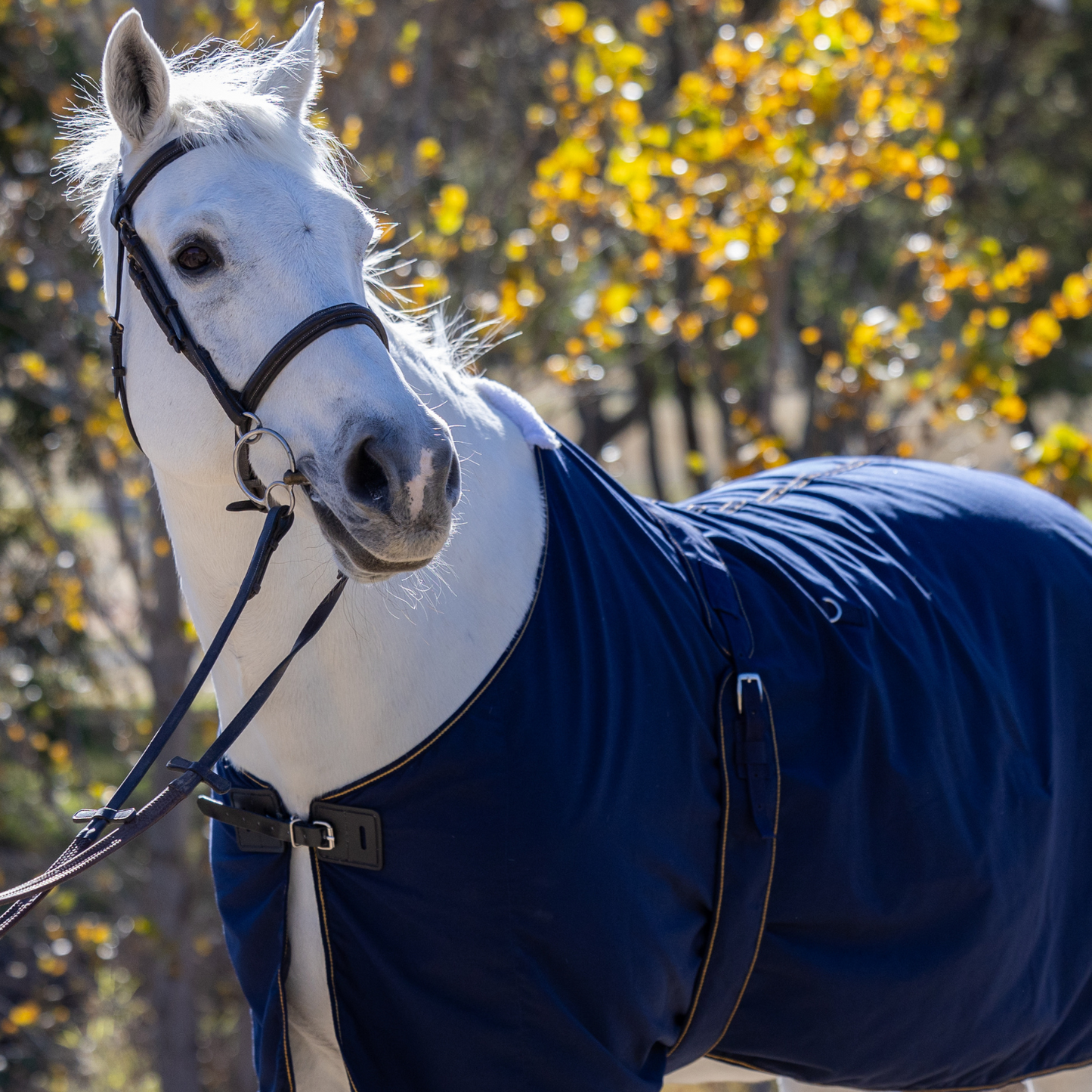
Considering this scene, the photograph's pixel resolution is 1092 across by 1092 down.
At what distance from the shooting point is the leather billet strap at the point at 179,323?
1.48 metres

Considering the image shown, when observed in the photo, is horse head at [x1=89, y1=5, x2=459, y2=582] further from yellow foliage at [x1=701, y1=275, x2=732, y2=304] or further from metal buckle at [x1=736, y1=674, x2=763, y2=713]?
yellow foliage at [x1=701, y1=275, x2=732, y2=304]

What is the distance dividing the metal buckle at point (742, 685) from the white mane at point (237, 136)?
73 centimetres

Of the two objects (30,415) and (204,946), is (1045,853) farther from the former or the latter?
(30,415)

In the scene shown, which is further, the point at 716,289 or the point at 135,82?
the point at 716,289

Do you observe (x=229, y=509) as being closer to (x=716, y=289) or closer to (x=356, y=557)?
(x=356, y=557)

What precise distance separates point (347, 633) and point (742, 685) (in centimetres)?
64

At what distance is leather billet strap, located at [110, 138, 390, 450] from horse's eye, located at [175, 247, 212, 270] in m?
0.06

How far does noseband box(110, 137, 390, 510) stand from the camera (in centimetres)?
148

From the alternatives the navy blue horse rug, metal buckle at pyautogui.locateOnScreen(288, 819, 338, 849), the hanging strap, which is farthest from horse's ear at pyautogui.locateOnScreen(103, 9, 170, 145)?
metal buckle at pyautogui.locateOnScreen(288, 819, 338, 849)

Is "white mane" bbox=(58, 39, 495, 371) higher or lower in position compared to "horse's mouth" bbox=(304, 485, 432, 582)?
higher

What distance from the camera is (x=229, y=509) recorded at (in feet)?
5.09

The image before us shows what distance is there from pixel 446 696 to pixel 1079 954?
4.46ft

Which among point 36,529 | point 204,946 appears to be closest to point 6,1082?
point 204,946

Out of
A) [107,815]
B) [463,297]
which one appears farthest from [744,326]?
[107,815]
